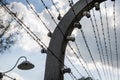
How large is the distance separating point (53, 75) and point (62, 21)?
3.33 meters

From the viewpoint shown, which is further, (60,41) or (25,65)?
(60,41)

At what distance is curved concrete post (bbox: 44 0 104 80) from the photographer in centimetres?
2148

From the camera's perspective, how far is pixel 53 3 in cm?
1245

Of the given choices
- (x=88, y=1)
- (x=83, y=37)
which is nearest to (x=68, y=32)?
(x=88, y=1)

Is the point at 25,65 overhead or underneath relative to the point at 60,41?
underneath

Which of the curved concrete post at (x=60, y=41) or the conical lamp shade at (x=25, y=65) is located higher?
the curved concrete post at (x=60, y=41)

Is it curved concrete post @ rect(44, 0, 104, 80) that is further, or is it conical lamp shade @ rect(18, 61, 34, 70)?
curved concrete post @ rect(44, 0, 104, 80)

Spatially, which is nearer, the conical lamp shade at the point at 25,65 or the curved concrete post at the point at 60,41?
the conical lamp shade at the point at 25,65

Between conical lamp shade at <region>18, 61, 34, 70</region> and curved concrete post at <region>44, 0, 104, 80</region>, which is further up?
curved concrete post at <region>44, 0, 104, 80</region>

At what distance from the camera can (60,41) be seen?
22016 millimetres

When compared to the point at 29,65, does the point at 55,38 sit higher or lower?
higher

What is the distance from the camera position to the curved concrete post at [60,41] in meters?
21.5

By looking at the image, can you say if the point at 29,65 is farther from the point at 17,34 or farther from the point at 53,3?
the point at 17,34

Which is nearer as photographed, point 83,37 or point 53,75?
point 83,37
